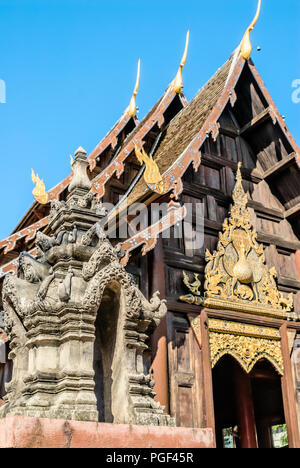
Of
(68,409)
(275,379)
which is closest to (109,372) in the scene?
(68,409)

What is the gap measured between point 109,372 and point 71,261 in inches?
32.1

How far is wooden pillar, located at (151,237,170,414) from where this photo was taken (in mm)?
6062

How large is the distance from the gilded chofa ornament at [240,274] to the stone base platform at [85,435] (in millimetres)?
3428

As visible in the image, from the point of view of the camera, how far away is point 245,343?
725cm

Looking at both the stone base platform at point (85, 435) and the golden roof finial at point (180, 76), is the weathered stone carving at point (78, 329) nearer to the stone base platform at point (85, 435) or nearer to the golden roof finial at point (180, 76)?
the stone base platform at point (85, 435)

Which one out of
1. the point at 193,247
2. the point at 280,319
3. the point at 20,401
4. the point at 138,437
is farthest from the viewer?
the point at 280,319

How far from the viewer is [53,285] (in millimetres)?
3852

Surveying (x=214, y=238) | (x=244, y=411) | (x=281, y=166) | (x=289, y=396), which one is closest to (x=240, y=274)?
(x=214, y=238)

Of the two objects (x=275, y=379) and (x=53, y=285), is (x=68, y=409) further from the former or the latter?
(x=275, y=379)

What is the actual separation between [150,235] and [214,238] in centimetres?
166

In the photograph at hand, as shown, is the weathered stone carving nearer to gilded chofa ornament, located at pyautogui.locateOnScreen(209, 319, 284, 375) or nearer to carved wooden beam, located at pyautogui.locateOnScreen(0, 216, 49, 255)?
carved wooden beam, located at pyautogui.locateOnScreen(0, 216, 49, 255)

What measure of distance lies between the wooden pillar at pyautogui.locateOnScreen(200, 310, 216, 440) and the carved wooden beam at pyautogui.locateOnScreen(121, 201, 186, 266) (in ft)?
4.17

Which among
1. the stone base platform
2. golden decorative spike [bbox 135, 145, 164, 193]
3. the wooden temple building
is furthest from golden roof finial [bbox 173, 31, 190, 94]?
the stone base platform

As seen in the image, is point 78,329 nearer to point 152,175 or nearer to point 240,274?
point 152,175
